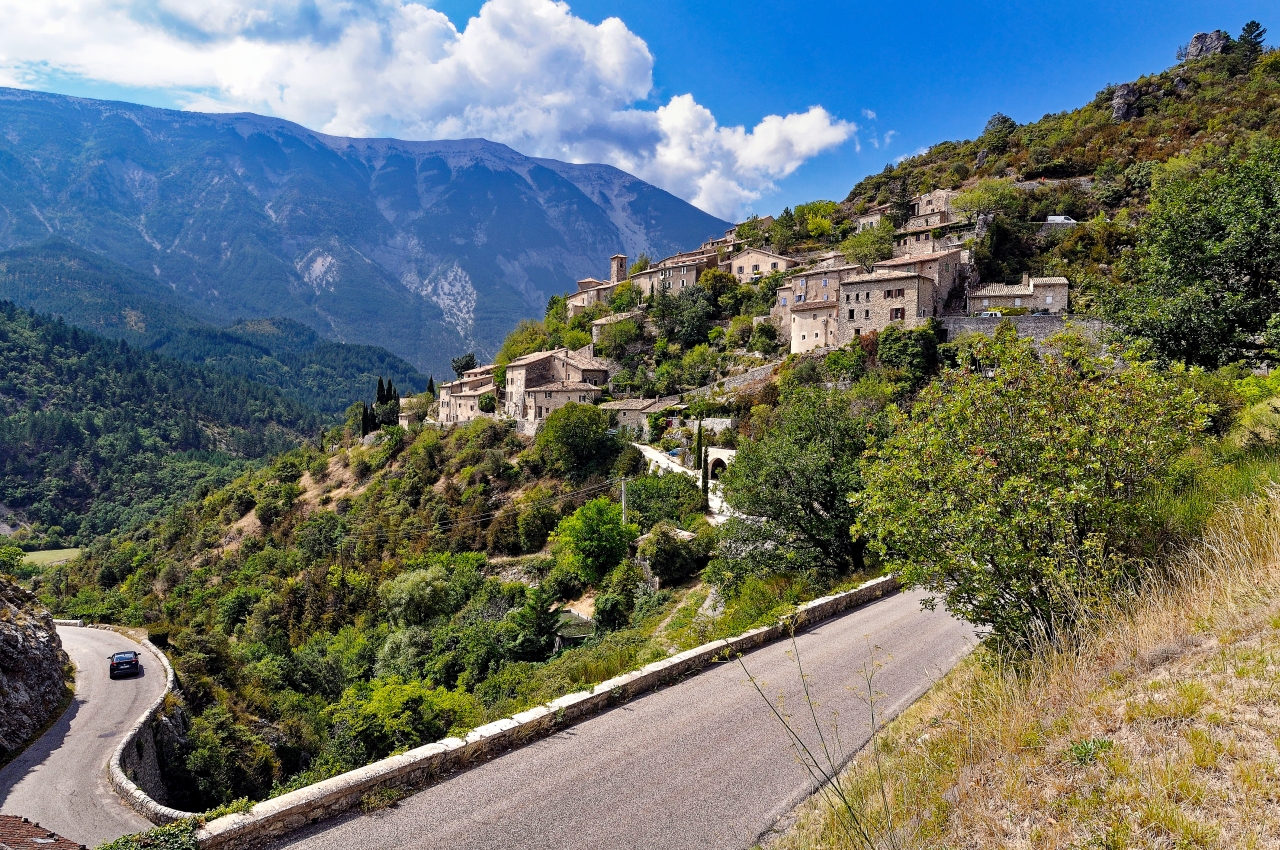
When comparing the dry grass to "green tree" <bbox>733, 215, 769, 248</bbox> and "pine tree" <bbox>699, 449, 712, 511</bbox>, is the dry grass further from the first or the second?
"green tree" <bbox>733, 215, 769, 248</bbox>

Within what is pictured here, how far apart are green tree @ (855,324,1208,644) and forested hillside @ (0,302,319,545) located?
10859 centimetres

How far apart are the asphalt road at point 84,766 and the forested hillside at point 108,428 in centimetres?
8271

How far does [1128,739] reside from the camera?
431 cm

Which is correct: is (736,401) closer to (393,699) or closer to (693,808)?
(393,699)

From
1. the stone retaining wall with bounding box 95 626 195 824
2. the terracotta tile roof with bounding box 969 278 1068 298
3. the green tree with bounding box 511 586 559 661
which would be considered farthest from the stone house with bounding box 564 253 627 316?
the stone retaining wall with bounding box 95 626 195 824

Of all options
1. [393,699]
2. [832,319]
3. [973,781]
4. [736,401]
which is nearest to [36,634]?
[393,699]

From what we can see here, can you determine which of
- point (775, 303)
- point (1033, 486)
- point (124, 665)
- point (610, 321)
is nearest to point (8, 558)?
point (124, 665)

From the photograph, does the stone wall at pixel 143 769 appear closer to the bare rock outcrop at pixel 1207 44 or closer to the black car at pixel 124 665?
the black car at pixel 124 665

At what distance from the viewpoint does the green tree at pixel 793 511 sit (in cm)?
1638

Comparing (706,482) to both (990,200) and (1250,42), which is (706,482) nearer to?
(990,200)

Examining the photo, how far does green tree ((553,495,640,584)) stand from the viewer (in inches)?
1207

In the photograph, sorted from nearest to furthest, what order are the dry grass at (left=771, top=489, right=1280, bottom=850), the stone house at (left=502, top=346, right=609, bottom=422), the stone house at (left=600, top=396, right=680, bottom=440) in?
the dry grass at (left=771, top=489, right=1280, bottom=850) → the stone house at (left=600, top=396, right=680, bottom=440) → the stone house at (left=502, top=346, right=609, bottom=422)

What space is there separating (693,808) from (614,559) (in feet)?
83.0

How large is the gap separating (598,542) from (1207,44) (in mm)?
107097
